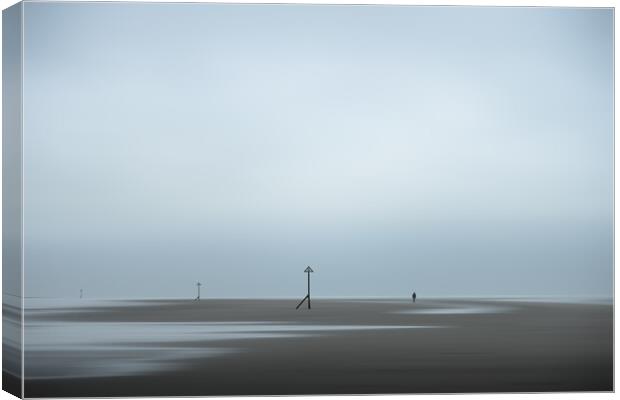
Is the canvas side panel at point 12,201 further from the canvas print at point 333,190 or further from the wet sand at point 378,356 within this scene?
the wet sand at point 378,356

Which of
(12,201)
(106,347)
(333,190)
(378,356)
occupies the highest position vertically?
(333,190)

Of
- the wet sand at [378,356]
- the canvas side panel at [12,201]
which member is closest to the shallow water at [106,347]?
the wet sand at [378,356]

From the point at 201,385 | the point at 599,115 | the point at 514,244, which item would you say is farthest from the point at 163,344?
the point at 599,115

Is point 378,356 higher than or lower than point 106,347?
lower

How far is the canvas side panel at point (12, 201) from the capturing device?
1662 cm

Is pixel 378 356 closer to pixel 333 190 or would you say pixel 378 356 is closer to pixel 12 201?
pixel 333 190

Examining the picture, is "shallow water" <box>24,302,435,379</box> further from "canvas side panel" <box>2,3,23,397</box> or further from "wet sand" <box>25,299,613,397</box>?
"canvas side panel" <box>2,3,23,397</box>

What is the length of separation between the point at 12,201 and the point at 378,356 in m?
5.23

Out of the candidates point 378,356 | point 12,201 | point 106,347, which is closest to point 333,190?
point 378,356

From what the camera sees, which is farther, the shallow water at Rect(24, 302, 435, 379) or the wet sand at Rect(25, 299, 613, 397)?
the wet sand at Rect(25, 299, 613, 397)

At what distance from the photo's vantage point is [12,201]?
17.0 meters

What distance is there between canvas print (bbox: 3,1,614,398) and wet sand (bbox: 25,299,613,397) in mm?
39

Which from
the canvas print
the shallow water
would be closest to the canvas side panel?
the canvas print

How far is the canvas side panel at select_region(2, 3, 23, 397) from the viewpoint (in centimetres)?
1662
